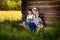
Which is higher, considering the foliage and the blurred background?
the blurred background

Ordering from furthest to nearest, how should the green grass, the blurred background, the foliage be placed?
the foliage → the blurred background → the green grass

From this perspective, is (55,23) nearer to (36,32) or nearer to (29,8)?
(36,32)

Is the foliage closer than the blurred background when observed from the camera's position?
No

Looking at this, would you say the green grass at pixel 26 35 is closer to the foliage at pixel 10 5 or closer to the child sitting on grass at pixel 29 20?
the child sitting on grass at pixel 29 20

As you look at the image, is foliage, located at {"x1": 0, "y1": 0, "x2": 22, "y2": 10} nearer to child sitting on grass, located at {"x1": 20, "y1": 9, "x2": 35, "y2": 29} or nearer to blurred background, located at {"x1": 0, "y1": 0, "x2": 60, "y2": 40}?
blurred background, located at {"x1": 0, "y1": 0, "x2": 60, "y2": 40}

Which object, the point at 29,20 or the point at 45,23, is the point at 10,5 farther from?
the point at 29,20

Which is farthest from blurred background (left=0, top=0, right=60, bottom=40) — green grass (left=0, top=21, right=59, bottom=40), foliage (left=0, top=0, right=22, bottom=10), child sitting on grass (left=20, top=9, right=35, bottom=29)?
foliage (left=0, top=0, right=22, bottom=10)

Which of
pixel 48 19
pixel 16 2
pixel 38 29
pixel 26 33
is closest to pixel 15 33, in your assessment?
pixel 26 33

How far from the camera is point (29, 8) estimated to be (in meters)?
11.0

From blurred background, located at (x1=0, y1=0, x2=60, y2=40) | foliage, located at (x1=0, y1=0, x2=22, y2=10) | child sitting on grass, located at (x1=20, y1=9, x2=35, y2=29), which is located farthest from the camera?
foliage, located at (x1=0, y1=0, x2=22, y2=10)

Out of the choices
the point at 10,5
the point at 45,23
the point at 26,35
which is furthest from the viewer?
the point at 10,5

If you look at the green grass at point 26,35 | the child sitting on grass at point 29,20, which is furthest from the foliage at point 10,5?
the green grass at point 26,35

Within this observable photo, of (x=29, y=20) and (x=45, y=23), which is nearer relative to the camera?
(x=29, y=20)

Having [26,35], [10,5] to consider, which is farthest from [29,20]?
[10,5]
